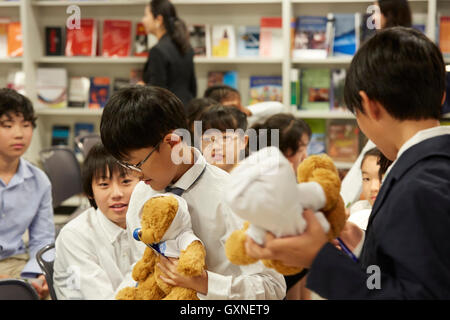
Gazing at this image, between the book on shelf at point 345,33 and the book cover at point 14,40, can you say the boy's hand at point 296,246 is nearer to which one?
the book on shelf at point 345,33

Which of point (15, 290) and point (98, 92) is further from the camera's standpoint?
point (98, 92)

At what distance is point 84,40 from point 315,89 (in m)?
2.02

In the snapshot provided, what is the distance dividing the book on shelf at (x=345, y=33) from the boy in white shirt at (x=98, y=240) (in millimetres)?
2981

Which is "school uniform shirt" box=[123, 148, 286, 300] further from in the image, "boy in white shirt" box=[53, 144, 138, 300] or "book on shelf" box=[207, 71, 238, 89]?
"book on shelf" box=[207, 71, 238, 89]

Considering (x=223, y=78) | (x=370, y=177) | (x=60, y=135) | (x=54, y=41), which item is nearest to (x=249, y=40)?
(x=223, y=78)

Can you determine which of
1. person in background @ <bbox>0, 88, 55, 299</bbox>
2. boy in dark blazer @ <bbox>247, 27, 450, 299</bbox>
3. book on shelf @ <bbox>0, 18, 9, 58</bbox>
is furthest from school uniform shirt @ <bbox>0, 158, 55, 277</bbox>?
book on shelf @ <bbox>0, 18, 9, 58</bbox>

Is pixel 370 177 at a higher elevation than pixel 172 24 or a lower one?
lower

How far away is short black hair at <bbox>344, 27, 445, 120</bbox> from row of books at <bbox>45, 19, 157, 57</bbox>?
3.81 metres

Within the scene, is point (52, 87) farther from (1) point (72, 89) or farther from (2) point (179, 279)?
(2) point (179, 279)

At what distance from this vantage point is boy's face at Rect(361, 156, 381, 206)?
2047mm

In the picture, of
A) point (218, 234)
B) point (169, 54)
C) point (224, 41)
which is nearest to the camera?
point (218, 234)

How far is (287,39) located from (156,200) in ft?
11.2

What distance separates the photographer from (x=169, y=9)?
3707mm

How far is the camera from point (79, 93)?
15.3 feet
